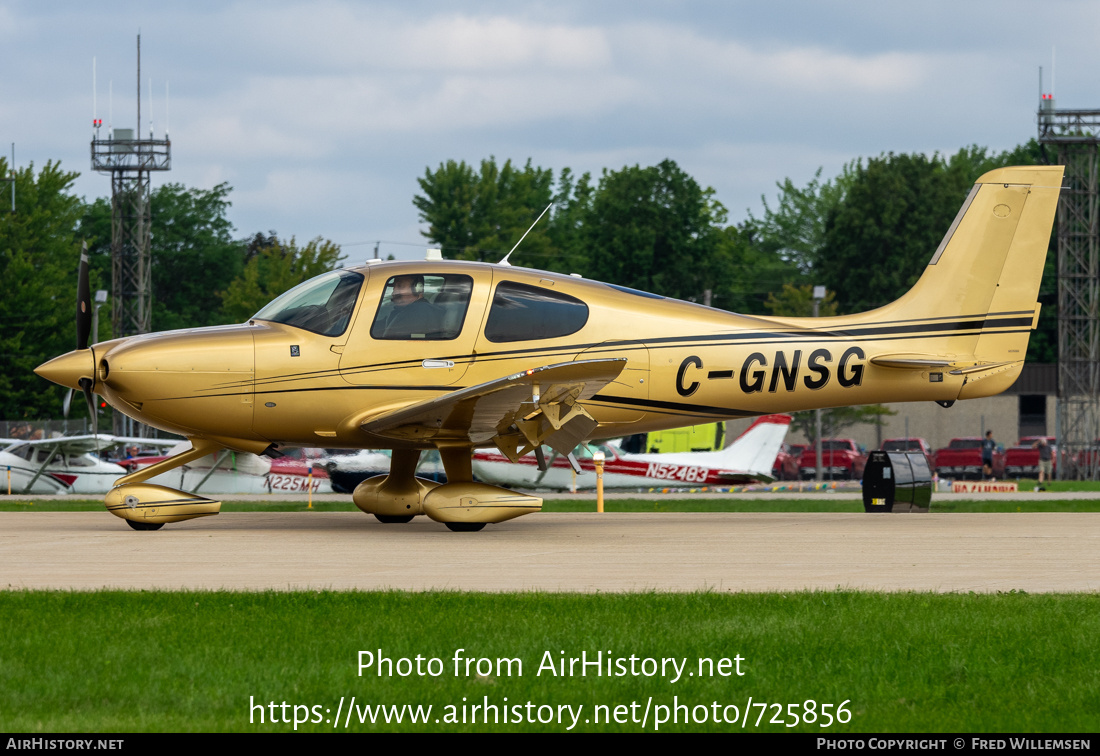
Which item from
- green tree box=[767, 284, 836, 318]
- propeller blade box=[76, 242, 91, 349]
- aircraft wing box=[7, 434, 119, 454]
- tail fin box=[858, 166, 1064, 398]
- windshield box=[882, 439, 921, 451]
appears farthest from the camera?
green tree box=[767, 284, 836, 318]

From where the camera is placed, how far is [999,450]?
2281 inches

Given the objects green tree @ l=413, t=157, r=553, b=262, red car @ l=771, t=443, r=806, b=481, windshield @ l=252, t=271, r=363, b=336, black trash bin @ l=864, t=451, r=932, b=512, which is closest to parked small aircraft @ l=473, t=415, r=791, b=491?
black trash bin @ l=864, t=451, r=932, b=512

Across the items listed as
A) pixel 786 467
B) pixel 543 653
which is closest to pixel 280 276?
pixel 786 467

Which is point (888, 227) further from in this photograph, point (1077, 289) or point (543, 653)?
point (543, 653)

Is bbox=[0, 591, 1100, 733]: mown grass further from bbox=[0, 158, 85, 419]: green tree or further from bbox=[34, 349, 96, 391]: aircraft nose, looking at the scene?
bbox=[0, 158, 85, 419]: green tree

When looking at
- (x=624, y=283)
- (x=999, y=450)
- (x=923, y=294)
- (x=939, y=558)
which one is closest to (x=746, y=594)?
(x=939, y=558)

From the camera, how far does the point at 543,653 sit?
21.0 feet

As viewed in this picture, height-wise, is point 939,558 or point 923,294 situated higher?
point 923,294

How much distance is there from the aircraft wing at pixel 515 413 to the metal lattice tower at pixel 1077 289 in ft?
121

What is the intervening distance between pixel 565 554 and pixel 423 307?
13.6 feet

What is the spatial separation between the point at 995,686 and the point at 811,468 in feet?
168

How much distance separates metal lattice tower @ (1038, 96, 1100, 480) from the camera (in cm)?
4666

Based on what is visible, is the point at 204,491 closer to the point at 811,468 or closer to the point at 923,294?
the point at 923,294

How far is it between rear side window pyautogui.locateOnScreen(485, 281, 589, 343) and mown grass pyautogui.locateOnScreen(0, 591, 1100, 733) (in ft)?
22.4
